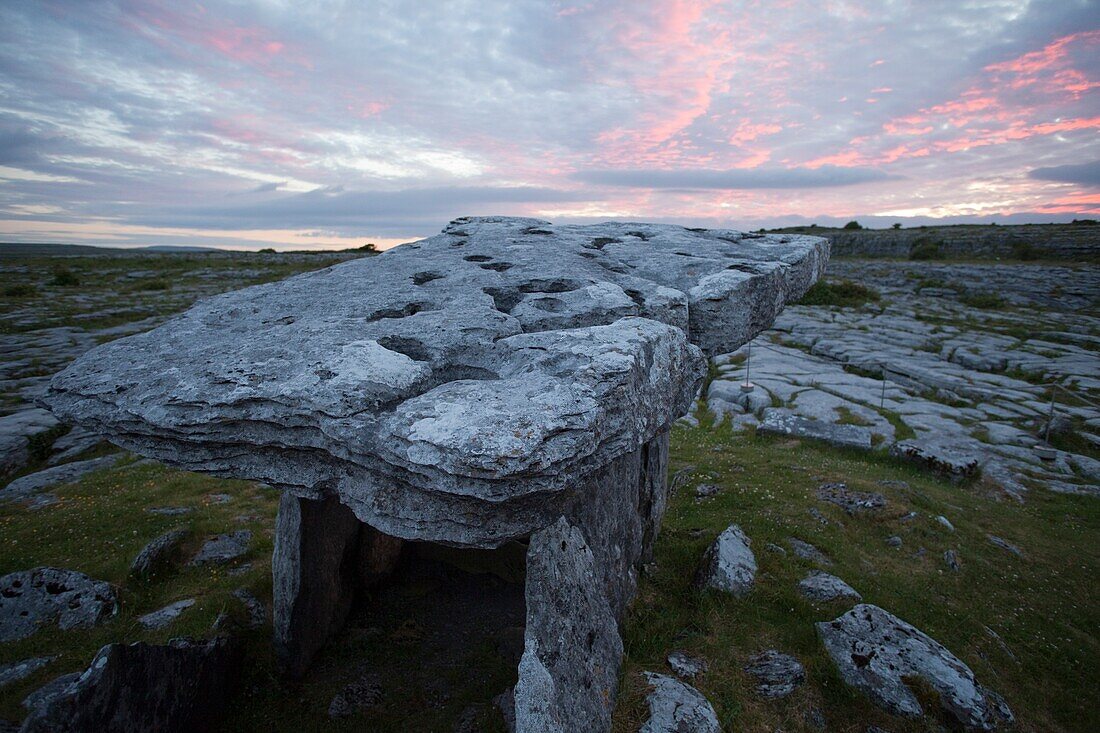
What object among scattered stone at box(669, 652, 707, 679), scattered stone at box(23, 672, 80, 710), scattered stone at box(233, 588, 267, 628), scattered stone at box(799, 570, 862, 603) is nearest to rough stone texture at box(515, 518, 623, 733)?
scattered stone at box(669, 652, 707, 679)

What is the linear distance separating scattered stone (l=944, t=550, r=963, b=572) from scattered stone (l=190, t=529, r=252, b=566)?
1071 centimetres

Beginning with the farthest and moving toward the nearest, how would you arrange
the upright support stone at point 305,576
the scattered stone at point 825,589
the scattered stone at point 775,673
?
1. the scattered stone at point 825,589
2. the upright support stone at point 305,576
3. the scattered stone at point 775,673

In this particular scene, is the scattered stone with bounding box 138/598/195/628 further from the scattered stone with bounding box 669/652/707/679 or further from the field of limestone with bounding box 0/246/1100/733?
the scattered stone with bounding box 669/652/707/679

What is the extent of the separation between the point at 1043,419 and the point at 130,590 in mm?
20312

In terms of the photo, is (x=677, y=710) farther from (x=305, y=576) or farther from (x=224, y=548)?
(x=224, y=548)

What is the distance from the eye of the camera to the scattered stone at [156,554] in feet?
26.8

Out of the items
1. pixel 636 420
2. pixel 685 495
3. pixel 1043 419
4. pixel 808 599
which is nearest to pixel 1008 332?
pixel 1043 419

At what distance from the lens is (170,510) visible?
10.4 meters

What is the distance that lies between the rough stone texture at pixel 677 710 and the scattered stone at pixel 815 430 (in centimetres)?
942

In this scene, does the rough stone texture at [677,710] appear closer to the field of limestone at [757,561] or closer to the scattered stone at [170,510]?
the field of limestone at [757,561]

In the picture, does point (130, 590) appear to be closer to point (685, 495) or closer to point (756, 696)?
point (756, 696)

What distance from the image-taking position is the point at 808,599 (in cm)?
743

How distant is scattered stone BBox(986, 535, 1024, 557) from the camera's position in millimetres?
9133

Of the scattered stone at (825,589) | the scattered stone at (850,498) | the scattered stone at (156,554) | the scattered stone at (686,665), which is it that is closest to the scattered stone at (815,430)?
the scattered stone at (850,498)
